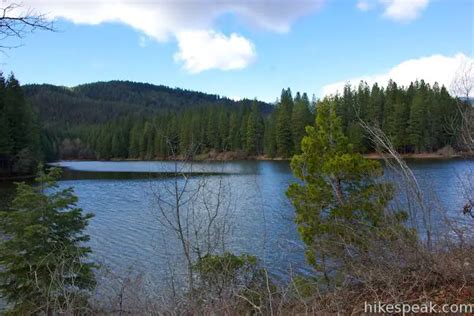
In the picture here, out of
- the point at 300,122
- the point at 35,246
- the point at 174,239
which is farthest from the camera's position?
the point at 300,122

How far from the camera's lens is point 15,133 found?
51625mm

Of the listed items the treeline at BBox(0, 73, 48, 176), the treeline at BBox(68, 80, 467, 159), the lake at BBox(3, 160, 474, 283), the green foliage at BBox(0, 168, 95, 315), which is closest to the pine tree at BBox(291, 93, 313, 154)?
the treeline at BBox(68, 80, 467, 159)

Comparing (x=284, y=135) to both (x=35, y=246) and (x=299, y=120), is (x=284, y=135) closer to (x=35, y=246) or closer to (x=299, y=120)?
(x=299, y=120)

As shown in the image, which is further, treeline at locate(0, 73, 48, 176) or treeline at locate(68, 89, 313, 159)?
treeline at locate(68, 89, 313, 159)

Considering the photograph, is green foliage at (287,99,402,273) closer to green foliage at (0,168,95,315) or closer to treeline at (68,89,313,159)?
green foliage at (0,168,95,315)

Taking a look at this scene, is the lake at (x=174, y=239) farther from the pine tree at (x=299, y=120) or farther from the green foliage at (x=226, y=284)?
the pine tree at (x=299, y=120)

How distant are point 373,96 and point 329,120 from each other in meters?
67.3

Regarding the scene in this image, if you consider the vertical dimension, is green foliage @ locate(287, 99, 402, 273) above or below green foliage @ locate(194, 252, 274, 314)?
above

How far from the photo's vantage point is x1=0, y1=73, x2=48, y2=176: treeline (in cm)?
4850

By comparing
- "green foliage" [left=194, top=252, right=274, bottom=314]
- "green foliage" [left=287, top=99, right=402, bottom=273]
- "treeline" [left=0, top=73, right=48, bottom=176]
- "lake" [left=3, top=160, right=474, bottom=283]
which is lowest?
"lake" [left=3, top=160, right=474, bottom=283]

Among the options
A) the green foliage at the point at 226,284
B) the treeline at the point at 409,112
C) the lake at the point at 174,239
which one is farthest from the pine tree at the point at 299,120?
the green foliage at the point at 226,284

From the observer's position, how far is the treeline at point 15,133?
48500mm

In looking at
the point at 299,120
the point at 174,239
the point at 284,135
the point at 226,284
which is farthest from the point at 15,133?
the point at 226,284

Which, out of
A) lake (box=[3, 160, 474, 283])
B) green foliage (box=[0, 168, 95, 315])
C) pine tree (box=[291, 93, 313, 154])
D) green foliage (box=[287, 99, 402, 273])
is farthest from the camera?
pine tree (box=[291, 93, 313, 154])
